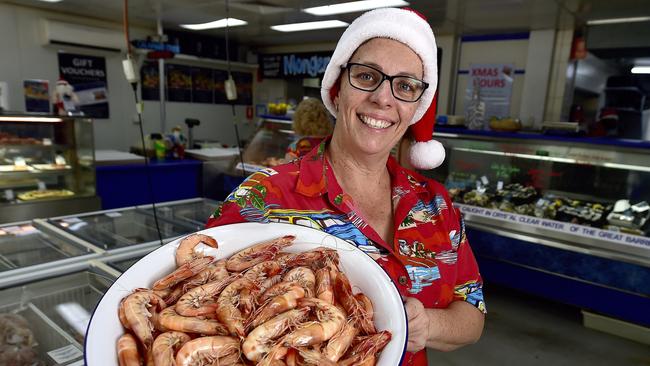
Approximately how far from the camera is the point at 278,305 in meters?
0.83

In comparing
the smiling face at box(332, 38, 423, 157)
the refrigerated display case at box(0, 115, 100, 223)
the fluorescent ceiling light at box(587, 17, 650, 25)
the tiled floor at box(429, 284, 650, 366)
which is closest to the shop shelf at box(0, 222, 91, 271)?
the smiling face at box(332, 38, 423, 157)

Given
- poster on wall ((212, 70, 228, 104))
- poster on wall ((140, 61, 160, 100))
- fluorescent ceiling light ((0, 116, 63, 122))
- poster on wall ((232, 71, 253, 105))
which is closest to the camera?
fluorescent ceiling light ((0, 116, 63, 122))

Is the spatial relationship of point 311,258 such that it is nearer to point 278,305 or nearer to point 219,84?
point 278,305

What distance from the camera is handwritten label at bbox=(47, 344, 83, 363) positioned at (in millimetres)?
1388

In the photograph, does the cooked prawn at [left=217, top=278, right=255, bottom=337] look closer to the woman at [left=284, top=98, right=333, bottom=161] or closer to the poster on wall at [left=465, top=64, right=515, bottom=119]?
the woman at [left=284, top=98, right=333, bottom=161]

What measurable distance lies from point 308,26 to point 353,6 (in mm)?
1794

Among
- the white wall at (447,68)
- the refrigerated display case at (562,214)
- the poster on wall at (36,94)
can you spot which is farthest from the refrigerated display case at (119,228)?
the white wall at (447,68)

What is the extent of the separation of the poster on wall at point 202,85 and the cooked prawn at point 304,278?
335 inches

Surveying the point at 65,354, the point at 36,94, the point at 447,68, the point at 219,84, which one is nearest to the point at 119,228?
the point at 65,354

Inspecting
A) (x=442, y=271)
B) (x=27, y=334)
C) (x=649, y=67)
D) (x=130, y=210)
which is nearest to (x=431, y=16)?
(x=649, y=67)

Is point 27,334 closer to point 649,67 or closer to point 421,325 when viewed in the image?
point 421,325

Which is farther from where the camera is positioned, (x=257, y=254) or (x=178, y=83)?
(x=178, y=83)

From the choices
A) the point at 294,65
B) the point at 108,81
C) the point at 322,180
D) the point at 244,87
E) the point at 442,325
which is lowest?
the point at 442,325

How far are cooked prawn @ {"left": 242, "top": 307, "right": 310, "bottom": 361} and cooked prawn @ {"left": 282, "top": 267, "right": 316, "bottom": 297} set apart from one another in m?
0.06
